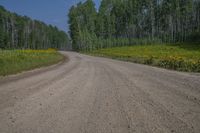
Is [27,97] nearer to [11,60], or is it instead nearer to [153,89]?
[153,89]

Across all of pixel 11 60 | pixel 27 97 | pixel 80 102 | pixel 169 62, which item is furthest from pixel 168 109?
pixel 169 62

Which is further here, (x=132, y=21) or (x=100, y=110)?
(x=132, y=21)

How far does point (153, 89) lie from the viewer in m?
10.5

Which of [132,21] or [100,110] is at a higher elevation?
[132,21]

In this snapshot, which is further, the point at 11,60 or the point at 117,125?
the point at 11,60

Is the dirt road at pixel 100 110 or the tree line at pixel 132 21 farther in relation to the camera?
the tree line at pixel 132 21

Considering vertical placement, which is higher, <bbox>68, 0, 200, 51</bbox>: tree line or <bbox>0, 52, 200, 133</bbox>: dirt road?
<bbox>68, 0, 200, 51</bbox>: tree line

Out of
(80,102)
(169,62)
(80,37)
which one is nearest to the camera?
(80,102)

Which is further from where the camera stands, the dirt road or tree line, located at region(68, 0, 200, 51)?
tree line, located at region(68, 0, 200, 51)

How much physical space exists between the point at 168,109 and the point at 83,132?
2830 mm

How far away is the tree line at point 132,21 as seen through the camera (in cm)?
8788

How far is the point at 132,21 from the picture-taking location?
97.0 meters

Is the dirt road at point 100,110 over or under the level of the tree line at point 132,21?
under

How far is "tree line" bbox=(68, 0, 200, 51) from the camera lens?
87.9 m
